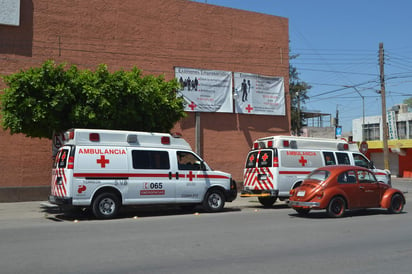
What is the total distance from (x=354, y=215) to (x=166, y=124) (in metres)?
7.34

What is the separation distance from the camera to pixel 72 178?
12570 millimetres

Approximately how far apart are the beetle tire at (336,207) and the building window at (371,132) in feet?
152

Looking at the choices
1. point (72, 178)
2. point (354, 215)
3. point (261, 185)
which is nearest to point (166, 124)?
point (261, 185)

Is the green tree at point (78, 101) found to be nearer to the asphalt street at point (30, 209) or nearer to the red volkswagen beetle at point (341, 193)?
the asphalt street at point (30, 209)

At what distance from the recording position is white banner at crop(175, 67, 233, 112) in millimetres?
22469

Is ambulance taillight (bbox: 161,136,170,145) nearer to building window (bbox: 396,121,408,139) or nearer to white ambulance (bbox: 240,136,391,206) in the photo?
white ambulance (bbox: 240,136,391,206)

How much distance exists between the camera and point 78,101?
48.9 feet

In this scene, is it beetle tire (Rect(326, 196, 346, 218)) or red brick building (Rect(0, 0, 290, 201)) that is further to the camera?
red brick building (Rect(0, 0, 290, 201))

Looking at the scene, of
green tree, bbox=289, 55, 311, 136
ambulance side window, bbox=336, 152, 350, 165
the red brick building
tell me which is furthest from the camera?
green tree, bbox=289, 55, 311, 136

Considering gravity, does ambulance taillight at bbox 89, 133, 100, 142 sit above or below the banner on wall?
below

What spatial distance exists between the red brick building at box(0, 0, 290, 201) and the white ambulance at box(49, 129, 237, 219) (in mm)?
6260

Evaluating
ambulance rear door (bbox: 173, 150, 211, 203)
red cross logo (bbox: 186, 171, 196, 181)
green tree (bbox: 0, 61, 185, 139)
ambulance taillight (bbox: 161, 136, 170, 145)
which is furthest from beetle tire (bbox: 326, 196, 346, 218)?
green tree (bbox: 0, 61, 185, 139)

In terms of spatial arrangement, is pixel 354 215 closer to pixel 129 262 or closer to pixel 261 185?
pixel 261 185

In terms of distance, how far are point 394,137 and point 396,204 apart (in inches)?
1572
